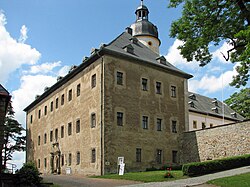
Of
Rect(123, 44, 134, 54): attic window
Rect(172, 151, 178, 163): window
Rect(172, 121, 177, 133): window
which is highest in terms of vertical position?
Rect(123, 44, 134, 54): attic window

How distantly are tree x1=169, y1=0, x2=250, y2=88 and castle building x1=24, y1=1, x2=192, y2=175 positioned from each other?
1343 centimetres

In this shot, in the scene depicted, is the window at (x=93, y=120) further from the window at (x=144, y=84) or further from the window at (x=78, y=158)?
the window at (x=144, y=84)

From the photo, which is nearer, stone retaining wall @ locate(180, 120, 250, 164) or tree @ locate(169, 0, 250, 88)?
tree @ locate(169, 0, 250, 88)

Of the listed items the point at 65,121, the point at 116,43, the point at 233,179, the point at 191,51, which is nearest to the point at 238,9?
the point at 191,51

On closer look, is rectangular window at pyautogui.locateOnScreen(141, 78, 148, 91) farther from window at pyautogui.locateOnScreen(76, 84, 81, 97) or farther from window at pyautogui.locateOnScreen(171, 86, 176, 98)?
window at pyautogui.locateOnScreen(76, 84, 81, 97)

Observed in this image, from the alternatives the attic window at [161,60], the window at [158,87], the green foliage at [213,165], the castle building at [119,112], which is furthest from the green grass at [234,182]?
the attic window at [161,60]

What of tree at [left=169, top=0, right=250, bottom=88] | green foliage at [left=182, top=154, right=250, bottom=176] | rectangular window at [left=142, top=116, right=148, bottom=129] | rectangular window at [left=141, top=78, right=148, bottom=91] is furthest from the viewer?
rectangular window at [left=141, top=78, right=148, bottom=91]

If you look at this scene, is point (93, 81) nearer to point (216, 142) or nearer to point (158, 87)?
point (158, 87)

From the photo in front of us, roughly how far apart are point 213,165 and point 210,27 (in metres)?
10.2

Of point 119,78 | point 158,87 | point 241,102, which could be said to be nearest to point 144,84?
point 158,87

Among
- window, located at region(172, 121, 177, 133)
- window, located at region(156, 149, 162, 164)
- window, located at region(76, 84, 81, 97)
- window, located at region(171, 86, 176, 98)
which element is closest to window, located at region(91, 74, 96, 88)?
window, located at region(76, 84, 81, 97)

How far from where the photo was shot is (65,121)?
37188 mm

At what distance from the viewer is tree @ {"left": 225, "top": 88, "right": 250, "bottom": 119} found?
58409mm

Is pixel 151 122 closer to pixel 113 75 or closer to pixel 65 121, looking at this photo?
pixel 113 75
